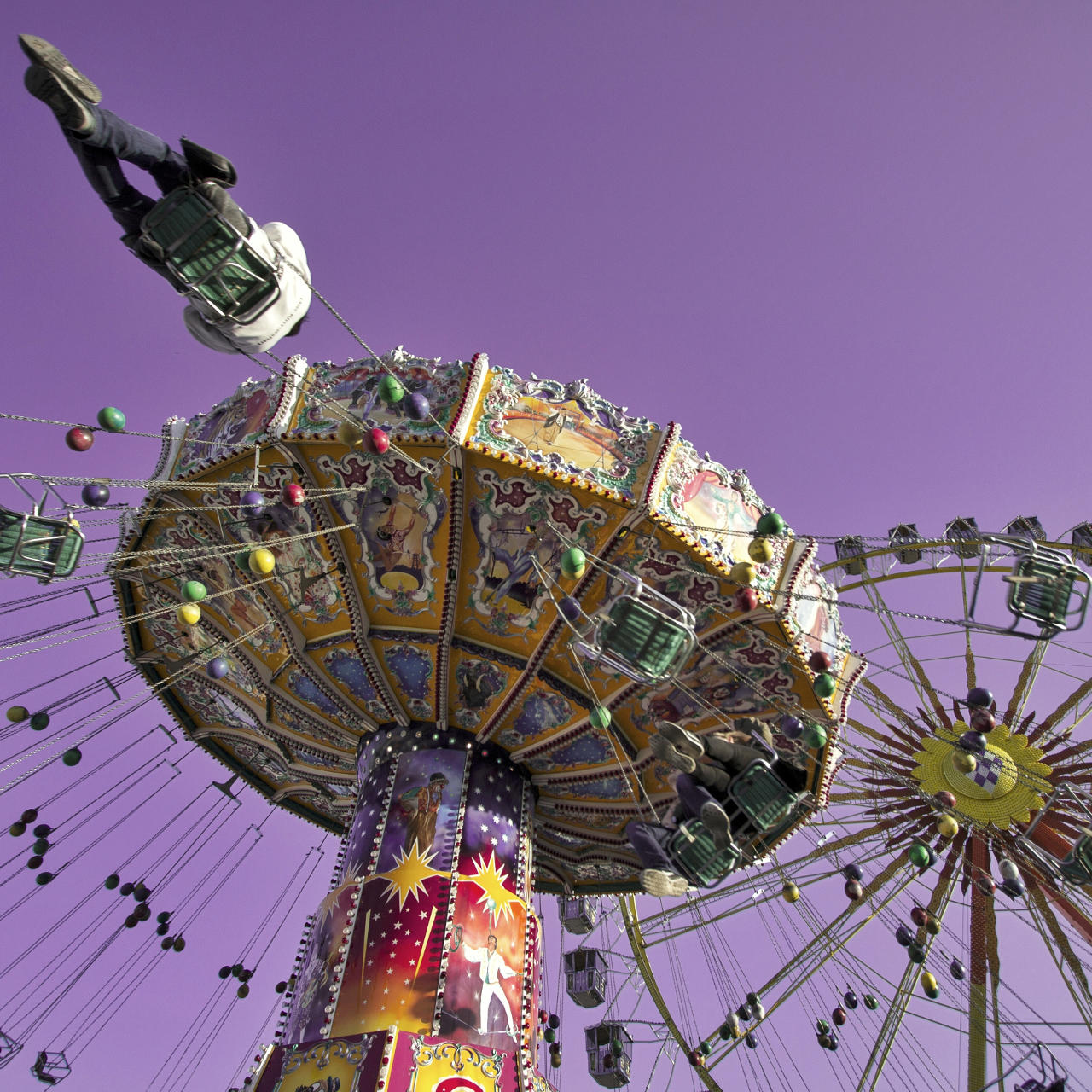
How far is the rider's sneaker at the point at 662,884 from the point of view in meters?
7.78

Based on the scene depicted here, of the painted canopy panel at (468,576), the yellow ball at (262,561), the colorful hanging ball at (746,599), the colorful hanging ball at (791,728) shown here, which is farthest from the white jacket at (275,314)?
the colorful hanging ball at (791,728)

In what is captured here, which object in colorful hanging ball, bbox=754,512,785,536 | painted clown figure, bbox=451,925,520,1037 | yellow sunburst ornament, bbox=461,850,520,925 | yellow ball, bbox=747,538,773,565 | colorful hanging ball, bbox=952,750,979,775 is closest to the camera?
colorful hanging ball, bbox=754,512,785,536

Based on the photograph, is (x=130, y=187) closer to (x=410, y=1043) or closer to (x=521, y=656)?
(x=521, y=656)

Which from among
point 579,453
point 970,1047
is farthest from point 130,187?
point 970,1047

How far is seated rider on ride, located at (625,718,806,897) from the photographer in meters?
7.86

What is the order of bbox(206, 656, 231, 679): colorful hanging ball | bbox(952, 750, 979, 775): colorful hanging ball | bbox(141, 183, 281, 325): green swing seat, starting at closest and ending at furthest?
bbox(141, 183, 281, 325): green swing seat, bbox(206, 656, 231, 679): colorful hanging ball, bbox(952, 750, 979, 775): colorful hanging ball

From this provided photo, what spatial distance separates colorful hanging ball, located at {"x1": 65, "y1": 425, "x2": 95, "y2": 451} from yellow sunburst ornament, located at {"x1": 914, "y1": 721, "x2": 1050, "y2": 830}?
10824mm

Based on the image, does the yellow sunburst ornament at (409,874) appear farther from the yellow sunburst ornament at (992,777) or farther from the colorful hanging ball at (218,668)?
the yellow sunburst ornament at (992,777)

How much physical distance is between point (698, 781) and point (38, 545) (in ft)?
19.9

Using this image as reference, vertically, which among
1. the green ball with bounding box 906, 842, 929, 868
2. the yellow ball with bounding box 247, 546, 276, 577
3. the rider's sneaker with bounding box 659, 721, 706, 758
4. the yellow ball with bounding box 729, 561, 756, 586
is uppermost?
the yellow ball with bounding box 729, 561, 756, 586

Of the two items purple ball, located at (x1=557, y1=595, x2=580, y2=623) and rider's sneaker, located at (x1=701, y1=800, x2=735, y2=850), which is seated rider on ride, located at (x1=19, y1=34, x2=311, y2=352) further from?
rider's sneaker, located at (x1=701, y1=800, x2=735, y2=850)

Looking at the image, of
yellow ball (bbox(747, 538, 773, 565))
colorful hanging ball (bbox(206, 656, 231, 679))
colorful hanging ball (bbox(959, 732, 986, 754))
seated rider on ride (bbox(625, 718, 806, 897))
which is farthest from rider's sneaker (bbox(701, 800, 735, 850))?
colorful hanging ball (bbox(206, 656, 231, 679))

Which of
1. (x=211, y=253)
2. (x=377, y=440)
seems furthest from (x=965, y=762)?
(x=211, y=253)

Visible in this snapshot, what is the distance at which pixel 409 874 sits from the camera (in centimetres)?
904
